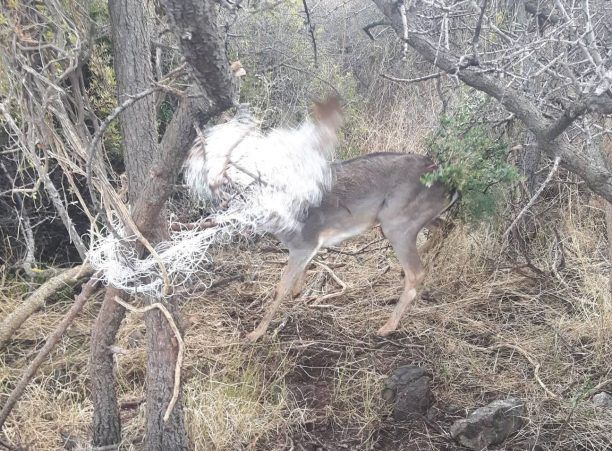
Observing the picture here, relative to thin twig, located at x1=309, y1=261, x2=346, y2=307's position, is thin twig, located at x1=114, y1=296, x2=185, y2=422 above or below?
above

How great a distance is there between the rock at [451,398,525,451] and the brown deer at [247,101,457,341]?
1.03 metres

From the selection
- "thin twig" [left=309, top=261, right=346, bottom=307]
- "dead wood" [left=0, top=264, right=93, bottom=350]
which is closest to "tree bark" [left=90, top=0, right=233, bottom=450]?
"dead wood" [left=0, top=264, right=93, bottom=350]

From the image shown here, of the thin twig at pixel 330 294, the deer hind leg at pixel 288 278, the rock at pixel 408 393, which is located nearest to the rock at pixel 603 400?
the rock at pixel 408 393

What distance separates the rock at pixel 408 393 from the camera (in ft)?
13.7

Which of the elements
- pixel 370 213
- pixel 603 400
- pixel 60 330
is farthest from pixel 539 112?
pixel 60 330

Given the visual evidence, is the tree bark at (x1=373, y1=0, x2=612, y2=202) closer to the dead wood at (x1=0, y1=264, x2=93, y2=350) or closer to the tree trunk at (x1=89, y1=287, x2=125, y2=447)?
the tree trunk at (x1=89, y1=287, x2=125, y2=447)

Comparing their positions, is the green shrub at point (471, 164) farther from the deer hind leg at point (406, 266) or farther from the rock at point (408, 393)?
the rock at point (408, 393)

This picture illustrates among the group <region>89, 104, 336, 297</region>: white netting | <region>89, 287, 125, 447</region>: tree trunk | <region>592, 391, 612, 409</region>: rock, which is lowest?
<region>592, 391, 612, 409</region>: rock

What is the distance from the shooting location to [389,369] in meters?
4.52

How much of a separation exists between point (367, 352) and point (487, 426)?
1083 mm

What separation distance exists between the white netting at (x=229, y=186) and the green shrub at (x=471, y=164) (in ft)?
4.08

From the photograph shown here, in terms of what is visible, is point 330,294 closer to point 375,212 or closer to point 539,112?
point 375,212

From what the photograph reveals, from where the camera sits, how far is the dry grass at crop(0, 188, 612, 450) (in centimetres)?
396

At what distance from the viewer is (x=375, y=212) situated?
475cm
